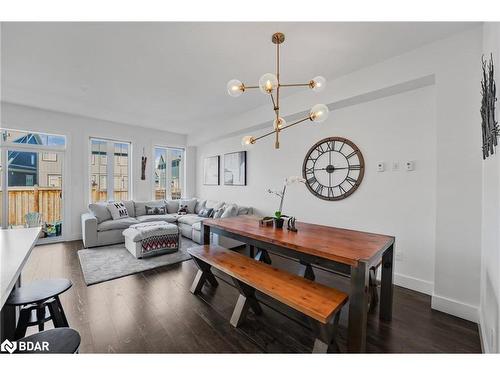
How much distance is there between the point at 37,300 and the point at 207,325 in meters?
1.18

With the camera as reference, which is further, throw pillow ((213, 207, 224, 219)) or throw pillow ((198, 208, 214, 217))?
throw pillow ((198, 208, 214, 217))

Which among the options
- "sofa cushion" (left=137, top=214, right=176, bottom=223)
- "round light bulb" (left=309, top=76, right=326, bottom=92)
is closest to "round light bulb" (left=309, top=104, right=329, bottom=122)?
"round light bulb" (left=309, top=76, right=326, bottom=92)

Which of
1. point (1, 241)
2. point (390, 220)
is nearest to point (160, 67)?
point (1, 241)

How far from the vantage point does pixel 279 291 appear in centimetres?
157

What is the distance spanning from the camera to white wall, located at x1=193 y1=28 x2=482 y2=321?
1.96 meters

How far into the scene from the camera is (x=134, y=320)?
6.28 feet

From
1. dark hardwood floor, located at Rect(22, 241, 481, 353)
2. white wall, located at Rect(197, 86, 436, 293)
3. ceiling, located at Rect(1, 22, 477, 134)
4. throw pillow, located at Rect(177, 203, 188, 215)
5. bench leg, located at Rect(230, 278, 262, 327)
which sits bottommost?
dark hardwood floor, located at Rect(22, 241, 481, 353)

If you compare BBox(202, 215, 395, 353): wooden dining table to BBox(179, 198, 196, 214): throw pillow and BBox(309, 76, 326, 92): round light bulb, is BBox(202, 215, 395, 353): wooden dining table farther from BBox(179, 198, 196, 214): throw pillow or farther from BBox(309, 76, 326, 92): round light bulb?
BBox(179, 198, 196, 214): throw pillow

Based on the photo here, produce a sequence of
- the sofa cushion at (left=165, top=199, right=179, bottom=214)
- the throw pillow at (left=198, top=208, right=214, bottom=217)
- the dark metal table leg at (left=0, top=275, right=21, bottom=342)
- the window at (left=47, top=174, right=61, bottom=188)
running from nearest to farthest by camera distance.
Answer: the dark metal table leg at (left=0, top=275, right=21, bottom=342) → the window at (left=47, top=174, right=61, bottom=188) → the throw pillow at (left=198, top=208, right=214, bottom=217) → the sofa cushion at (left=165, top=199, right=179, bottom=214)

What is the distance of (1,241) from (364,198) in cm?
358

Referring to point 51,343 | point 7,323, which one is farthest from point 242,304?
point 7,323

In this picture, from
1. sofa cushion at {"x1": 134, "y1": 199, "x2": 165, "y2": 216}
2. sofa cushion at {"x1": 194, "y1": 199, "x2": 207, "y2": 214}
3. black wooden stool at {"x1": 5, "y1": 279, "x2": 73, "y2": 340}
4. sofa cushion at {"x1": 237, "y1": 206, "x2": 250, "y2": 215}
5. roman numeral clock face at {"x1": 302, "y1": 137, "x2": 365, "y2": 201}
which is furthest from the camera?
sofa cushion at {"x1": 194, "y1": 199, "x2": 207, "y2": 214}

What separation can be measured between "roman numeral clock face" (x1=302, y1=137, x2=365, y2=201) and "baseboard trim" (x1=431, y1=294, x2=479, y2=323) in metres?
1.44
